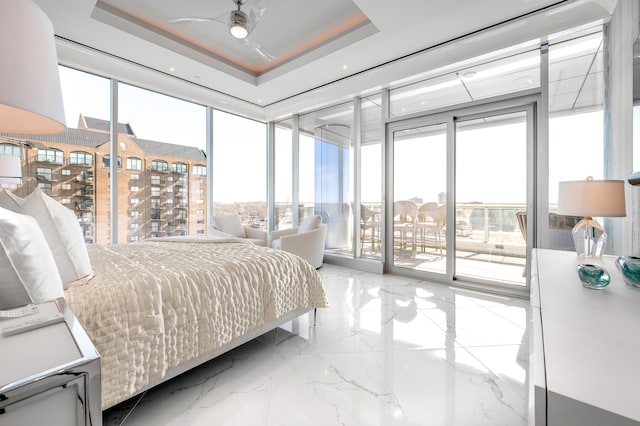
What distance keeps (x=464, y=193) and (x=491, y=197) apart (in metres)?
0.31

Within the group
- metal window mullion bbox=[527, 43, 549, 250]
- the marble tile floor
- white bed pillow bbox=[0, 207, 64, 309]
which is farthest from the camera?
metal window mullion bbox=[527, 43, 549, 250]

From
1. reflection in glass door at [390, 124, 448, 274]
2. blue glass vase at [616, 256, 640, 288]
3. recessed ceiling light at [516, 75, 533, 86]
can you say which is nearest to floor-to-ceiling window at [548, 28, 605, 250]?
recessed ceiling light at [516, 75, 533, 86]

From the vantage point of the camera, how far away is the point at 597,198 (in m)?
1.75

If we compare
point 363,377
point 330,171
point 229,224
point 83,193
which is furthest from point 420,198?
point 83,193

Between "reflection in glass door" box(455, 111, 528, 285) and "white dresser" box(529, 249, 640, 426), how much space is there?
8.24ft

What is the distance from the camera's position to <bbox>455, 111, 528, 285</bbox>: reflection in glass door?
331cm

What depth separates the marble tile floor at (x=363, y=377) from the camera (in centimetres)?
141

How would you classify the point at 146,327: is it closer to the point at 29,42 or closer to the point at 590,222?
the point at 29,42

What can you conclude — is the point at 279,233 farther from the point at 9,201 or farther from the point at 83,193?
the point at 9,201

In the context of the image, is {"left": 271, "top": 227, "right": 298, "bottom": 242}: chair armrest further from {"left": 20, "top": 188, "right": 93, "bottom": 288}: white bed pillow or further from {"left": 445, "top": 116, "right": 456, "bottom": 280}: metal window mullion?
{"left": 20, "top": 188, "right": 93, "bottom": 288}: white bed pillow

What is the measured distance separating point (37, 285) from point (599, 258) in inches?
113

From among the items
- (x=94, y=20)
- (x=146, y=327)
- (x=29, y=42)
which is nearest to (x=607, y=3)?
(x=29, y=42)

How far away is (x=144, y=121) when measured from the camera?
4289mm

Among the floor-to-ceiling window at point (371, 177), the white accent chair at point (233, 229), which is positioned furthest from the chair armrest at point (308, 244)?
the white accent chair at point (233, 229)
